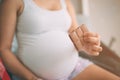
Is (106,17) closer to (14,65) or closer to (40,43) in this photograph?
(40,43)

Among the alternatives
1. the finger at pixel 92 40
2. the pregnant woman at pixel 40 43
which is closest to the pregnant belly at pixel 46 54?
the pregnant woman at pixel 40 43

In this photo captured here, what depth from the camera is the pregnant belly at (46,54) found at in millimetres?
988

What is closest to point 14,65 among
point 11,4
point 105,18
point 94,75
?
point 11,4

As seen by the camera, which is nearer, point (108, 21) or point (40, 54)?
point (40, 54)

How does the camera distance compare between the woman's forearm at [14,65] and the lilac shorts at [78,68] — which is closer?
the woman's forearm at [14,65]

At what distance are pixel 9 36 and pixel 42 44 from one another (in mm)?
133

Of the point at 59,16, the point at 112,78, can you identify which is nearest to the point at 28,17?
the point at 59,16

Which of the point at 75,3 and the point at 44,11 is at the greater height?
the point at 44,11

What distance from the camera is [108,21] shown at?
6.28 ft

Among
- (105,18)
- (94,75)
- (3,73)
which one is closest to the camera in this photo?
(3,73)

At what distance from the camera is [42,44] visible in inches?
39.2

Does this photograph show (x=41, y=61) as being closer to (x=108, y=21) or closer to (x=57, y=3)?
(x=57, y=3)

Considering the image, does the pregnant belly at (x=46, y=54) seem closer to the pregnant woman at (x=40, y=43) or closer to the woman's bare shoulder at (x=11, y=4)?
the pregnant woman at (x=40, y=43)

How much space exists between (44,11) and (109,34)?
1.04 m
